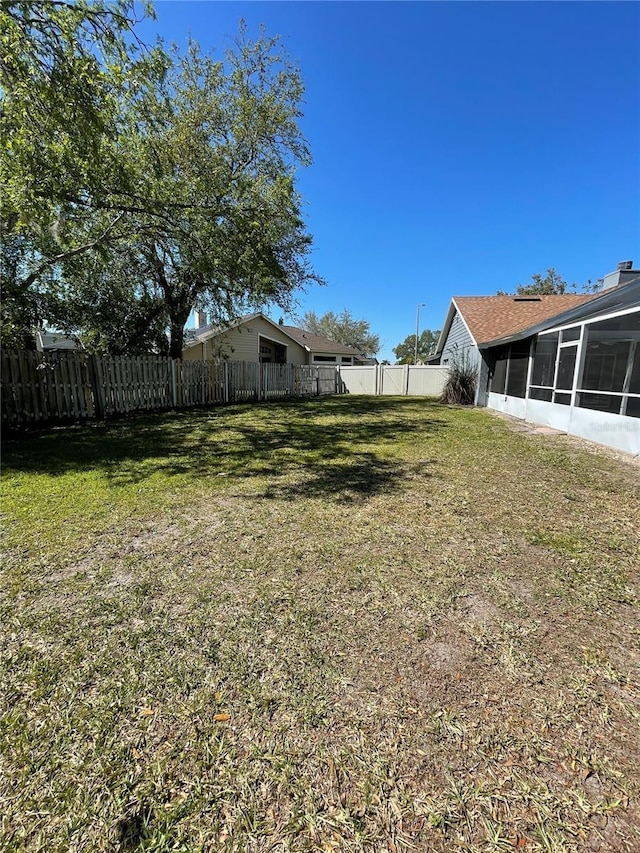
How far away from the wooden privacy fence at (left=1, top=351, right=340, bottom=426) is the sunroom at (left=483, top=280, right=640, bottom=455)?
9.85m

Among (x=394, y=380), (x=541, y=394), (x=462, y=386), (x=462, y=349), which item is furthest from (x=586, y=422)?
(x=394, y=380)

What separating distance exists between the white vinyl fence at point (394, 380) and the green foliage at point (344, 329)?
26798 millimetres

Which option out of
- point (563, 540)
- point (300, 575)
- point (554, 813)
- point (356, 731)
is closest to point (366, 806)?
point (356, 731)

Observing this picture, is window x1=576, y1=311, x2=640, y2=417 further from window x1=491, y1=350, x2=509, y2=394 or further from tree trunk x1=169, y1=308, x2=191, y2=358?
tree trunk x1=169, y1=308, x2=191, y2=358

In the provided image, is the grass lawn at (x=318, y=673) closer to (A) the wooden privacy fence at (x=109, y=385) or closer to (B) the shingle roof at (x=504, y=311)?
(A) the wooden privacy fence at (x=109, y=385)

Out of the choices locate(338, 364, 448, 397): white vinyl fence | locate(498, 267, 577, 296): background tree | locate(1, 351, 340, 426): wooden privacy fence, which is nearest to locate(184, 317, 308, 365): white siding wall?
locate(1, 351, 340, 426): wooden privacy fence

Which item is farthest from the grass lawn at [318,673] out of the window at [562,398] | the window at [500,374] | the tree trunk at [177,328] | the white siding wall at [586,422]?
the tree trunk at [177,328]

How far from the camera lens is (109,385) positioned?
9.50 meters

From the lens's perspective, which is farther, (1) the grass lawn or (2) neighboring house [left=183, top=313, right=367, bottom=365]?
(2) neighboring house [left=183, top=313, right=367, bottom=365]

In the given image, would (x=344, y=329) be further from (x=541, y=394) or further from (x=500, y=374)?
(x=541, y=394)

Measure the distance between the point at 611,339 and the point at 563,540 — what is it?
7.60 meters

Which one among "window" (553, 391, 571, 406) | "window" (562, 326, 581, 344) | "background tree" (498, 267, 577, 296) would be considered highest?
"background tree" (498, 267, 577, 296)

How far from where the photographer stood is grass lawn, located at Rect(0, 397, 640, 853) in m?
1.22

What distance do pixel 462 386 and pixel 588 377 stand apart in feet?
20.7
